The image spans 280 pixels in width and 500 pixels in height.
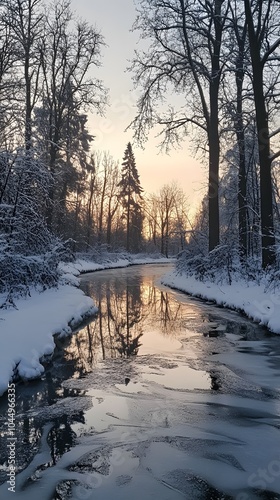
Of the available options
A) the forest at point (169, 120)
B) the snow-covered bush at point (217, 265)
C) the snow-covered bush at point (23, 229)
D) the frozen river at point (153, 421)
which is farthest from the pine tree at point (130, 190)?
the frozen river at point (153, 421)

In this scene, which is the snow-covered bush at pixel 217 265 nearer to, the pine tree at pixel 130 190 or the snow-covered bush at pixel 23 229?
the snow-covered bush at pixel 23 229

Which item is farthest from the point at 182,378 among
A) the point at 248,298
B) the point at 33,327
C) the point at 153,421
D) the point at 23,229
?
the point at 23,229

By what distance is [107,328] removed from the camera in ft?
31.6

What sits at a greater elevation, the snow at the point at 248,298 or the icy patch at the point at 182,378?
the snow at the point at 248,298

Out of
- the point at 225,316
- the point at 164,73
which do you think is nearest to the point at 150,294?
the point at 225,316

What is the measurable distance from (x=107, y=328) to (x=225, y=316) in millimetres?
3351

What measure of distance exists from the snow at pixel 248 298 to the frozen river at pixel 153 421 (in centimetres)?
97

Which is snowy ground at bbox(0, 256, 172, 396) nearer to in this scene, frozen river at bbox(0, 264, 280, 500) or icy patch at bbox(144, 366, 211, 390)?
frozen river at bbox(0, 264, 280, 500)

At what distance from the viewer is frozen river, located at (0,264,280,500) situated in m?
3.22

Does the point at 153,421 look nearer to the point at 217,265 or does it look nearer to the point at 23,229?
the point at 23,229

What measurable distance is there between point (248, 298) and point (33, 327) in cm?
657

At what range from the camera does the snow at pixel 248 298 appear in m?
9.09

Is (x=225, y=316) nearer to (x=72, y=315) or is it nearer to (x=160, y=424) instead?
(x=72, y=315)

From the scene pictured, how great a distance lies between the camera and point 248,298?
1114 cm
